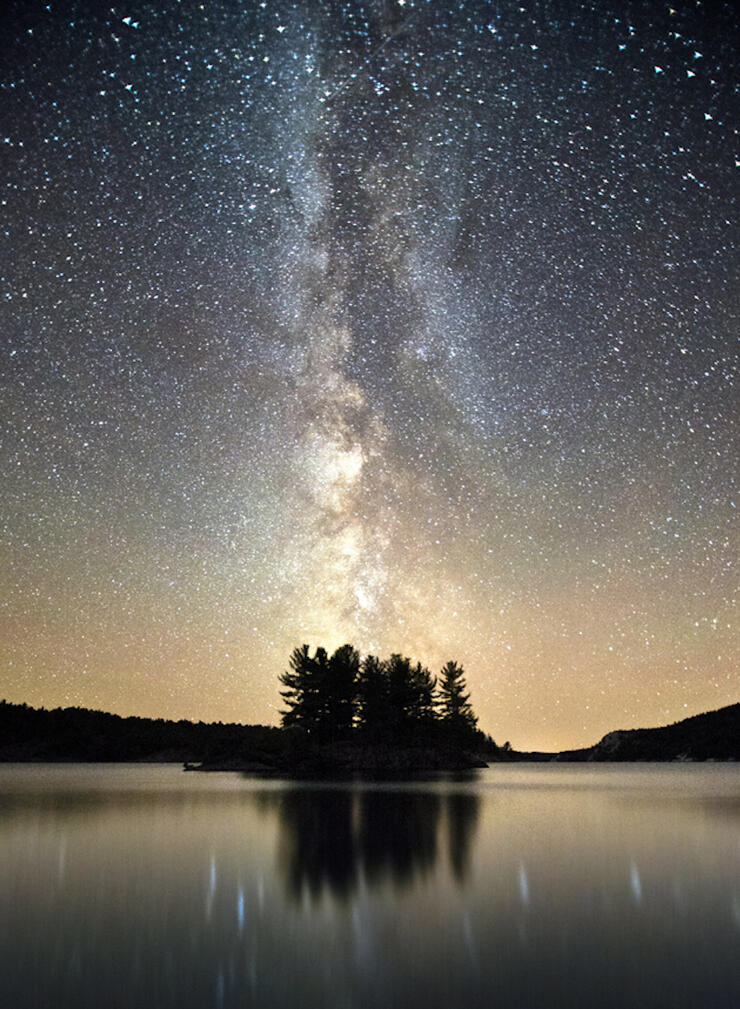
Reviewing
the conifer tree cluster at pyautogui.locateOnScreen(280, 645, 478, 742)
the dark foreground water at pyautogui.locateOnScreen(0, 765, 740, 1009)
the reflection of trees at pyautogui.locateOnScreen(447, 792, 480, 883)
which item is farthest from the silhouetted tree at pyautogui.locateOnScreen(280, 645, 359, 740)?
the dark foreground water at pyautogui.locateOnScreen(0, 765, 740, 1009)

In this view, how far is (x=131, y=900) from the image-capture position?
448 inches

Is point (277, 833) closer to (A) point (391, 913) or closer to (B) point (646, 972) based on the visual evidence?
(A) point (391, 913)

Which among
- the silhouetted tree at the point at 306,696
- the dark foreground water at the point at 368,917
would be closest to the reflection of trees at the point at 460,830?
the dark foreground water at the point at 368,917

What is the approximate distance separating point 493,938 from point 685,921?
9.45 ft

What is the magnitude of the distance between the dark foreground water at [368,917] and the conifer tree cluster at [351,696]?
209 feet

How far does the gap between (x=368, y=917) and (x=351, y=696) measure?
3043 inches

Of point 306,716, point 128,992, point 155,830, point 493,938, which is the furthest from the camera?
point 306,716

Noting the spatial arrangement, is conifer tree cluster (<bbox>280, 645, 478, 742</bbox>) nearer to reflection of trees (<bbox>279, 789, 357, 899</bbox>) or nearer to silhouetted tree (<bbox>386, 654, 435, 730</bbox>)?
silhouetted tree (<bbox>386, 654, 435, 730</bbox>)

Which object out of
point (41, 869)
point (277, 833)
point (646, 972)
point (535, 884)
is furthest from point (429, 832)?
point (646, 972)

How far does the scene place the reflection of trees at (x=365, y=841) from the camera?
520 inches

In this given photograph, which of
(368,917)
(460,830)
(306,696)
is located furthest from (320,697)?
(368,917)

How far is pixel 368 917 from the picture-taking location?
9.89 metres

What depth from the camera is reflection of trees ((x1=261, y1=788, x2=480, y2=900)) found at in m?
13.2

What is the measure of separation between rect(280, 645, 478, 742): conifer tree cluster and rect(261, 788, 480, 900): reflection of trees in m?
52.5
